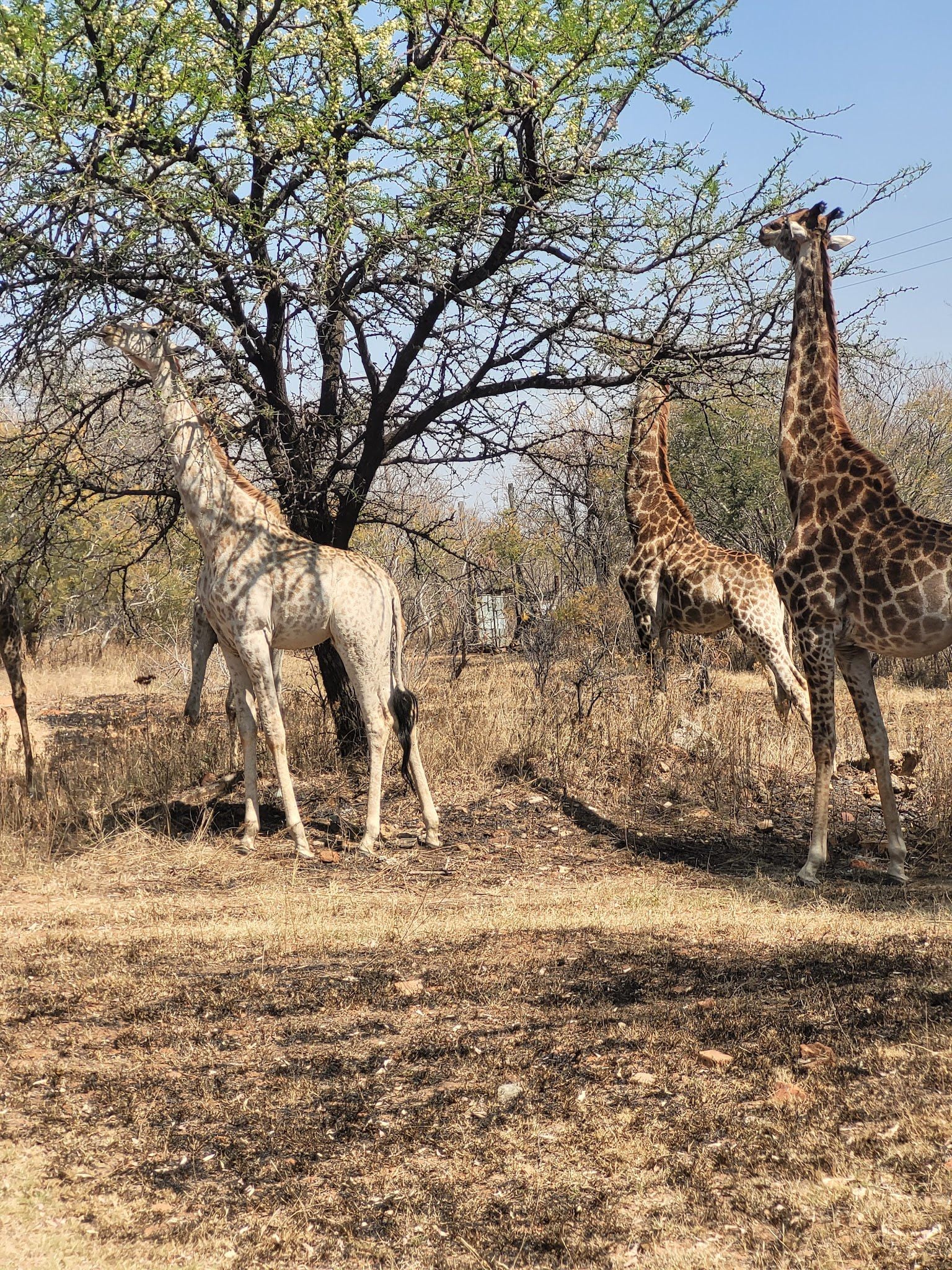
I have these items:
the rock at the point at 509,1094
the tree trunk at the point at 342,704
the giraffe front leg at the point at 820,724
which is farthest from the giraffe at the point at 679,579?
the rock at the point at 509,1094

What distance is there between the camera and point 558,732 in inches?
418

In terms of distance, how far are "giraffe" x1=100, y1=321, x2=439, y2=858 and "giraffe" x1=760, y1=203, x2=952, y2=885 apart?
2953 mm

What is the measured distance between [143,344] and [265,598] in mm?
2059

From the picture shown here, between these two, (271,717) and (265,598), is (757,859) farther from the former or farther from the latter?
(265,598)

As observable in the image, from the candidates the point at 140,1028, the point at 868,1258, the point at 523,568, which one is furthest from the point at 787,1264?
the point at 523,568

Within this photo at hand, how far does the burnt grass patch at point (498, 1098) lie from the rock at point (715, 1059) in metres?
0.04

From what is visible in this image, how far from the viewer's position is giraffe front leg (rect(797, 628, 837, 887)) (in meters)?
7.98

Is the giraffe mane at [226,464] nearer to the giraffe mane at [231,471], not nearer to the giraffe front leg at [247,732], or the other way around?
the giraffe mane at [231,471]

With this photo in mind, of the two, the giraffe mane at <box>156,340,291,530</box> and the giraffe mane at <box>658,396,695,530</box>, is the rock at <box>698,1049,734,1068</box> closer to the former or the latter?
the giraffe mane at <box>156,340,291,530</box>

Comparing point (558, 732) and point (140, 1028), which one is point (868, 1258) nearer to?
point (140, 1028)

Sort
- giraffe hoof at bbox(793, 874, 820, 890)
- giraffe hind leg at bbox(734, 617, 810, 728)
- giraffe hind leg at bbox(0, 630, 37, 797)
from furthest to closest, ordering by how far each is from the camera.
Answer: giraffe hind leg at bbox(734, 617, 810, 728)
giraffe hind leg at bbox(0, 630, 37, 797)
giraffe hoof at bbox(793, 874, 820, 890)

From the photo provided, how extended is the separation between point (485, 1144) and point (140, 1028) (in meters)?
1.96

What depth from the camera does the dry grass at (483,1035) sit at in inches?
145

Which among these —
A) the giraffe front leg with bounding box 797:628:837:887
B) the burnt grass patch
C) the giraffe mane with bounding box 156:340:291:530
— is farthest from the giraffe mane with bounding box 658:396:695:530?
the burnt grass patch
